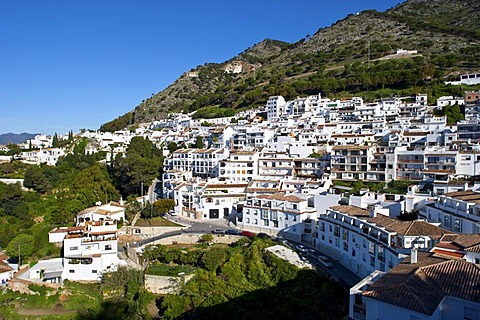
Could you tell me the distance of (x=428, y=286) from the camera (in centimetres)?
1100

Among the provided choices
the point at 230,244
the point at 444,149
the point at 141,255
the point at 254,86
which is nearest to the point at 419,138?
the point at 444,149

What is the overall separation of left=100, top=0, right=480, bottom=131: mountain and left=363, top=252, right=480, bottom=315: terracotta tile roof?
5127 centimetres

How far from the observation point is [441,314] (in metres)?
10.4

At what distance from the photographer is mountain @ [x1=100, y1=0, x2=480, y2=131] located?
223ft

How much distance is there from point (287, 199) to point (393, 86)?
148ft

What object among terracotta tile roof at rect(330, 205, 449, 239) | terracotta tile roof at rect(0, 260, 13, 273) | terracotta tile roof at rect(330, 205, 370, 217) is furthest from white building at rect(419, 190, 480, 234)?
terracotta tile roof at rect(0, 260, 13, 273)

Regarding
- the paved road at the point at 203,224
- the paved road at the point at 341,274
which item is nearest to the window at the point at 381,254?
the paved road at the point at 341,274

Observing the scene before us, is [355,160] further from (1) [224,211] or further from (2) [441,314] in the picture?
(2) [441,314]

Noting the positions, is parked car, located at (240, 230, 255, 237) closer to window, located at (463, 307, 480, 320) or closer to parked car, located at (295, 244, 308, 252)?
parked car, located at (295, 244, 308, 252)

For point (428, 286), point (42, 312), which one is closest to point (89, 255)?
point (42, 312)

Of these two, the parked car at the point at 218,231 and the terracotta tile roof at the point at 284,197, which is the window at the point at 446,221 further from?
the parked car at the point at 218,231

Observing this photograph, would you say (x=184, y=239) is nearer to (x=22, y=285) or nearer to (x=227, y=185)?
(x=227, y=185)

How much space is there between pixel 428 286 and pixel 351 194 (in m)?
20.5

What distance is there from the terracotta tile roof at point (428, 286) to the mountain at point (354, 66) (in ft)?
168
